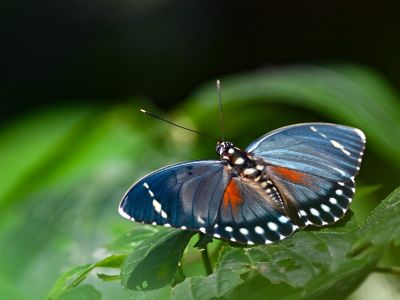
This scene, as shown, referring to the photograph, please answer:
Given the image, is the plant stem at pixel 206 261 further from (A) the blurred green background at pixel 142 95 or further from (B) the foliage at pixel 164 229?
(A) the blurred green background at pixel 142 95

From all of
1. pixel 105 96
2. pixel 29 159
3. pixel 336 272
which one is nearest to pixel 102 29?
pixel 105 96

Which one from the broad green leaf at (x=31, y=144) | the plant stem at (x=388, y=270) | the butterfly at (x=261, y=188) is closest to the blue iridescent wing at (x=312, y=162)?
the butterfly at (x=261, y=188)

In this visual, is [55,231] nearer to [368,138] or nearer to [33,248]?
[33,248]

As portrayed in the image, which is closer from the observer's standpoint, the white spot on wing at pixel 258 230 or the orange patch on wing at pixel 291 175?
the white spot on wing at pixel 258 230

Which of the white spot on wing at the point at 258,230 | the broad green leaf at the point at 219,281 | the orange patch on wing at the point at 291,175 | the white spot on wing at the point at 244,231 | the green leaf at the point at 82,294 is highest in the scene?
the orange patch on wing at the point at 291,175

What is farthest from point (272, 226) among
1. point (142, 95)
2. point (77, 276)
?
point (142, 95)

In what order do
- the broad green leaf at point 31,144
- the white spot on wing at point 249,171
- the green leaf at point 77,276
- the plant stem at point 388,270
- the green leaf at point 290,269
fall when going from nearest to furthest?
the green leaf at point 290,269 → the plant stem at point 388,270 → the green leaf at point 77,276 → the white spot on wing at point 249,171 → the broad green leaf at point 31,144

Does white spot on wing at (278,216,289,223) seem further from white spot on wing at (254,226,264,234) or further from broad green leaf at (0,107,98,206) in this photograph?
broad green leaf at (0,107,98,206)
